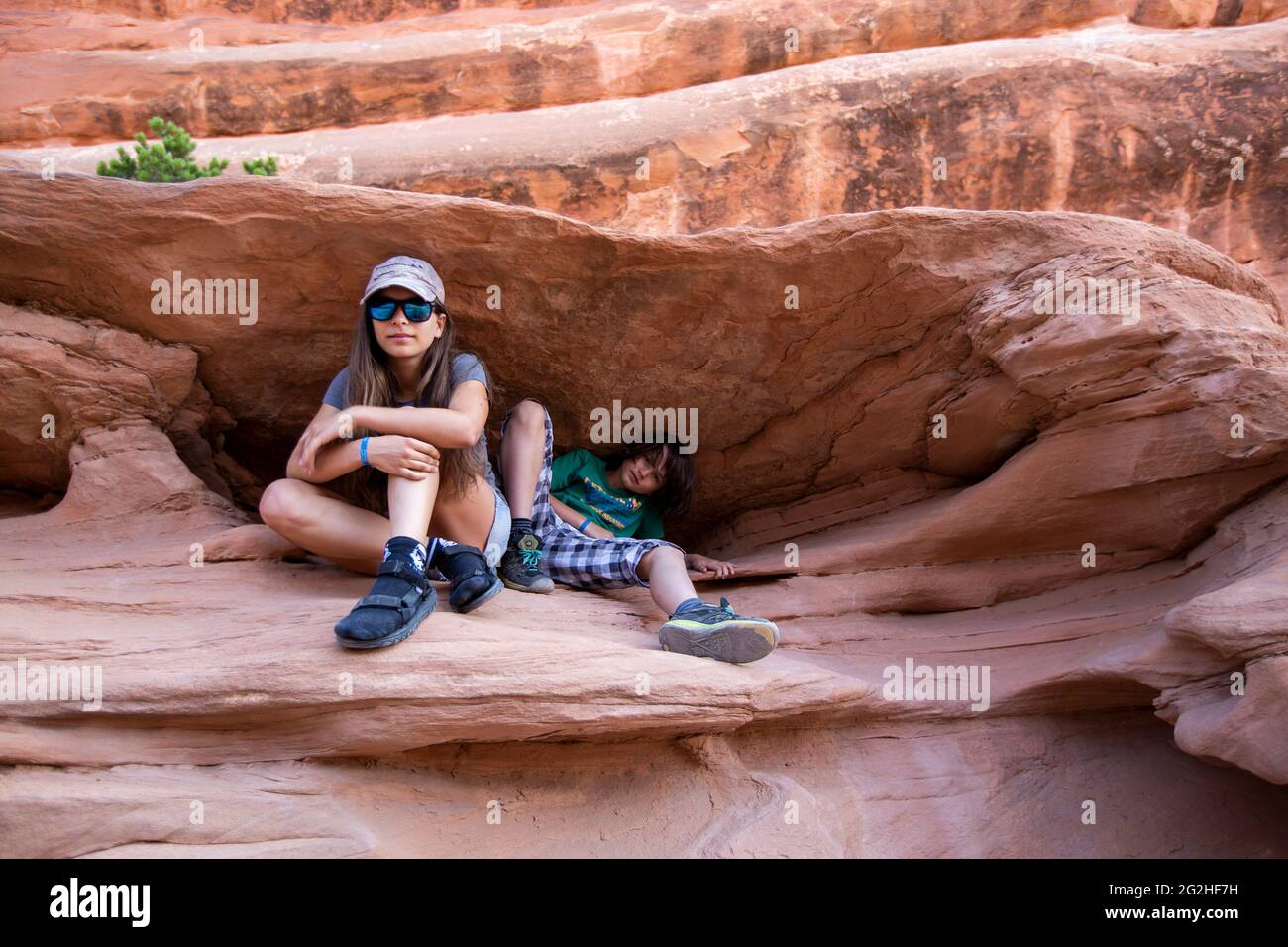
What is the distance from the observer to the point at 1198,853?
3.54 meters

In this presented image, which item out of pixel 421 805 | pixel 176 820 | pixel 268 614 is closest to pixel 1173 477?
pixel 421 805

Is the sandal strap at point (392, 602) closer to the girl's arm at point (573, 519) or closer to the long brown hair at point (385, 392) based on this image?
the long brown hair at point (385, 392)

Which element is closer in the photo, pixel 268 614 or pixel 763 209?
pixel 268 614

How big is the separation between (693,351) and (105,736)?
2.68 metres

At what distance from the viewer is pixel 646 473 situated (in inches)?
183

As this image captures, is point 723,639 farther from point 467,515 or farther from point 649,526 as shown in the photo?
point 649,526

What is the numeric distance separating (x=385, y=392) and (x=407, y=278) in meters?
0.41

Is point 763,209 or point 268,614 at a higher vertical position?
point 763,209

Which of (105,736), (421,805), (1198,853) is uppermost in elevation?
(105,736)

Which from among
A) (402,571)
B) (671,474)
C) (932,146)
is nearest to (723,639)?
(402,571)

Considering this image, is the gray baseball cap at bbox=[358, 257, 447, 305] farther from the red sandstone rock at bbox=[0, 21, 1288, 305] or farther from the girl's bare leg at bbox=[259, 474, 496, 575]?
the red sandstone rock at bbox=[0, 21, 1288, 305]

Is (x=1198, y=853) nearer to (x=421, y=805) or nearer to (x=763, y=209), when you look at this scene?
(x=421, y=805)

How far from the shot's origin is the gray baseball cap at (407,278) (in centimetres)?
375

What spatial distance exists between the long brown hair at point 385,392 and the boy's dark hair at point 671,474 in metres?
0.98
